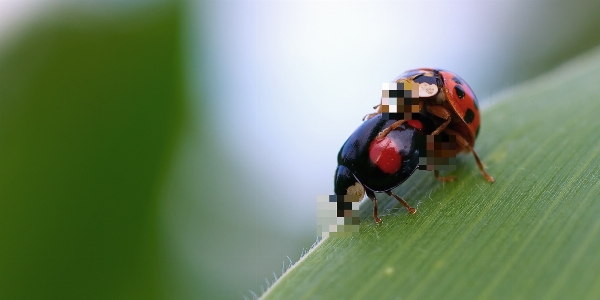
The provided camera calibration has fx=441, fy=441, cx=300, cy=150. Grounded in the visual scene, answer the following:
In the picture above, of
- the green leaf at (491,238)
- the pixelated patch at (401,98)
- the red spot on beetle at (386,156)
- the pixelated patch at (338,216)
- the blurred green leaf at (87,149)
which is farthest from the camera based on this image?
the blurred green leaf at (87,149)

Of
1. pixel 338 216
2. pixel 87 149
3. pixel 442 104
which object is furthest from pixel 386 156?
pixel 87 149

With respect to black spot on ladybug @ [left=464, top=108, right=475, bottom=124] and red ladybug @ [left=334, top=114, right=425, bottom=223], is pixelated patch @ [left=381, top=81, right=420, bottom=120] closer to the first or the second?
red ladybug @ [left=334, top=114, right=425, bottom=223]

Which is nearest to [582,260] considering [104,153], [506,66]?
[104,153]

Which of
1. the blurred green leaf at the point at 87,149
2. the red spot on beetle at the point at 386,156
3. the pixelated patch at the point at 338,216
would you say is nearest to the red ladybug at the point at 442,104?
the red spot on beetle at the point at 386,156

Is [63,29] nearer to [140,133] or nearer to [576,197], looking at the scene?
[140,133]

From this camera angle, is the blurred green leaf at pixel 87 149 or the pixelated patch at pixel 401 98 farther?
the blurred green leaf at pixel 87 149

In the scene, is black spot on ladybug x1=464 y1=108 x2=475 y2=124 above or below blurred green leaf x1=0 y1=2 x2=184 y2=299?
A: above

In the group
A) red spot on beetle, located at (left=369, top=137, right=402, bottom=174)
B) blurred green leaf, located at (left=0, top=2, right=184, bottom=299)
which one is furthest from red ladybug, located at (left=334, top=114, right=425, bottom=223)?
blurred green leaf, located at (left=0, top=2, right=184, bottom=299)

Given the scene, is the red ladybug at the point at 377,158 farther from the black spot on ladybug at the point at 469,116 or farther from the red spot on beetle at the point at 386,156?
the black spot on ladybug at the point at 469,116
